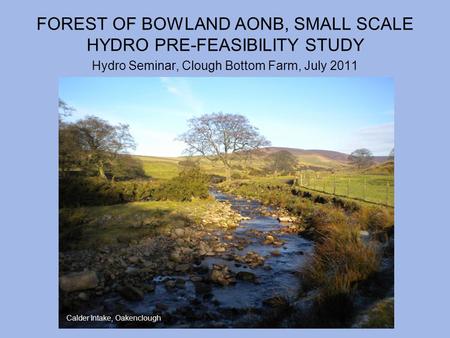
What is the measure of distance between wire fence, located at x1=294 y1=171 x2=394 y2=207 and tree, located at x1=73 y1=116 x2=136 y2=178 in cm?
503

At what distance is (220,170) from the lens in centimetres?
855

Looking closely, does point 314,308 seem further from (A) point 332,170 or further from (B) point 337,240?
(A) point 332,170

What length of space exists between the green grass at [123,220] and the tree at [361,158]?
151 inches

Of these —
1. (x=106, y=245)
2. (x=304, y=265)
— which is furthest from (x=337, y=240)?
(x=106, y=245)

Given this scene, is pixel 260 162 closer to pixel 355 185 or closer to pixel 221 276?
pixel 355 185

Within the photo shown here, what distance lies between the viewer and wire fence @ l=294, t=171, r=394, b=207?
5941 mm

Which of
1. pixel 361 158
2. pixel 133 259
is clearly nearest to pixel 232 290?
pixel 133 259

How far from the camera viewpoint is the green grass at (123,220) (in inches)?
216

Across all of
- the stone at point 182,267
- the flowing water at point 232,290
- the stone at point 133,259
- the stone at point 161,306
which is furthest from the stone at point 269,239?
the stone at point 161,306

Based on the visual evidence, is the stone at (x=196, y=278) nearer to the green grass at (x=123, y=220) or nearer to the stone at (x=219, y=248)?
the stone at (x=219, y=248)

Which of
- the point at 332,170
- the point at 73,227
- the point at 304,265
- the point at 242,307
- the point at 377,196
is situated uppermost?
the point at 332,170

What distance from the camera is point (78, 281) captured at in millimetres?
5090

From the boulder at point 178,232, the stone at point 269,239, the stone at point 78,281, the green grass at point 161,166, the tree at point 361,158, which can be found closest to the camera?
the stone at point 78,281

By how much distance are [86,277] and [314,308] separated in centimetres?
371
